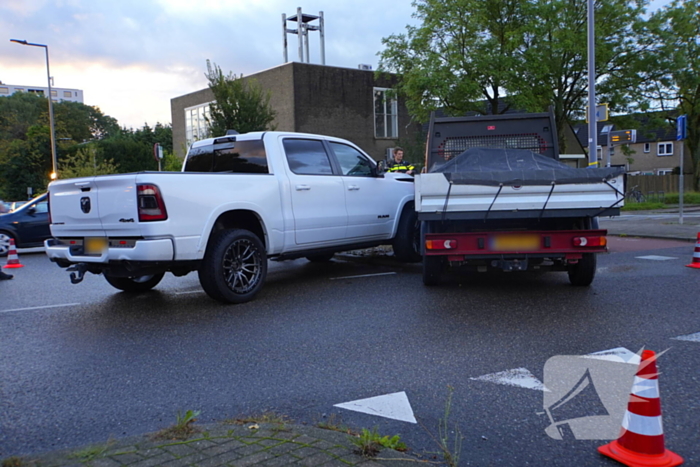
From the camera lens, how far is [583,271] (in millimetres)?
7152

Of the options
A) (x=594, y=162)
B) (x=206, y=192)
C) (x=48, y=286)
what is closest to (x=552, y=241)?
(x=206, y=192)

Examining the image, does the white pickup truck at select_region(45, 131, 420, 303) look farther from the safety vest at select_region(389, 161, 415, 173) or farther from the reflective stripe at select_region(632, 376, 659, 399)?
the reflective stripe at select_region(632, 376, 659, 399)

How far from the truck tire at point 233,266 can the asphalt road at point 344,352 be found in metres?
0.18

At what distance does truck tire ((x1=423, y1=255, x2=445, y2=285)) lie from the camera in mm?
7211

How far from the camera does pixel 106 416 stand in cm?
360

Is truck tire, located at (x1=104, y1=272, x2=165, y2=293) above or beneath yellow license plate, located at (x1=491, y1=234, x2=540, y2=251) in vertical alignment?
beneath

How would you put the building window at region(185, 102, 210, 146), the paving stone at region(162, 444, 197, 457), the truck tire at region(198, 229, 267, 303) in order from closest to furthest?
the paving stone at region(162, 444, 197, 457) → the truck tire at region(198, 229, 267, 303) → the building window at region(185, 102, 210, 146)

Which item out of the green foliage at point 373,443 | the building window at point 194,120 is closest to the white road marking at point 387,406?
the green foliage at point 373,443

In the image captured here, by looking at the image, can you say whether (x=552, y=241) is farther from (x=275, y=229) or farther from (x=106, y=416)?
(x=106, y=416)

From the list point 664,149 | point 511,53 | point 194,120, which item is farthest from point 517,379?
point 664,149

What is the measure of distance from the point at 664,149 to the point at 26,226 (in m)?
59.7

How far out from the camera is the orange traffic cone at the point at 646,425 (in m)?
2.81

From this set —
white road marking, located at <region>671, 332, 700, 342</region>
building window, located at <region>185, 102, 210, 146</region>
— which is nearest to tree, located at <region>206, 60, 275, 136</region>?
building window, located at <region>185, 102, 210, 146</region>

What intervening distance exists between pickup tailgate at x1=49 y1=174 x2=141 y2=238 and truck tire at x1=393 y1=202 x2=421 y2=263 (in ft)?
13.9
